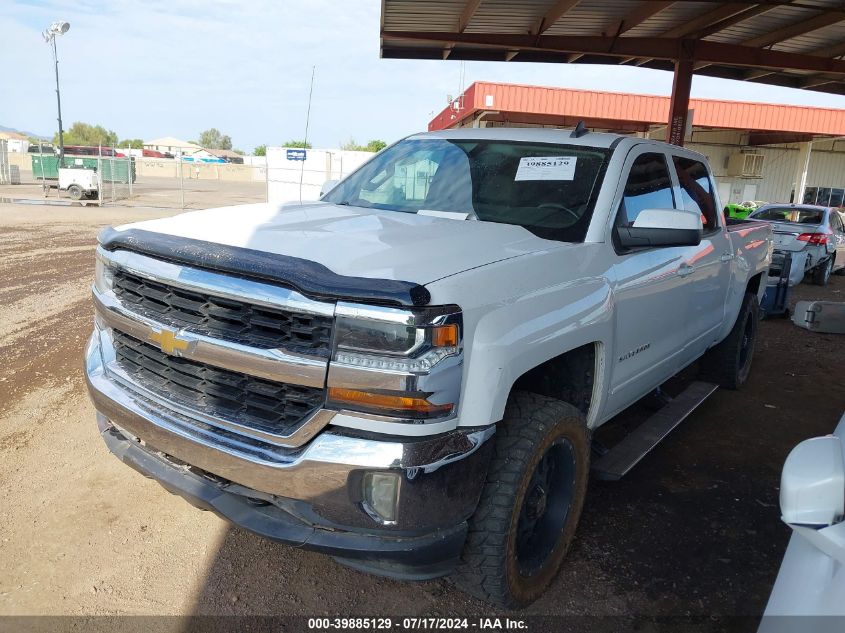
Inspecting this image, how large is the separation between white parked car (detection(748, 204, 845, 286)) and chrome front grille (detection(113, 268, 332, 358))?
37.5ft

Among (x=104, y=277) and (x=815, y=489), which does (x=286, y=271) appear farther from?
(x=815, y=489)

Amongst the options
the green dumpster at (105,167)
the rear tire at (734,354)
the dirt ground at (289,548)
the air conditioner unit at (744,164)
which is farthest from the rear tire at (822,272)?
the green dumpster at (105,167)

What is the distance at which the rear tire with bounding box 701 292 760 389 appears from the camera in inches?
207

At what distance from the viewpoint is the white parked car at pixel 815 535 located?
125 cm

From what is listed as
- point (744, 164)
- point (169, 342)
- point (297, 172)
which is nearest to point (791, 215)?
point (169, 342)

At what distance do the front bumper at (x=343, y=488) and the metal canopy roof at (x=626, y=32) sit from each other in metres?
8.92

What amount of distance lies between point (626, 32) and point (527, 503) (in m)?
11.3

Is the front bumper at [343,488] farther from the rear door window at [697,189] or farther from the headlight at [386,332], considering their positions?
the rear door window at [697,189]

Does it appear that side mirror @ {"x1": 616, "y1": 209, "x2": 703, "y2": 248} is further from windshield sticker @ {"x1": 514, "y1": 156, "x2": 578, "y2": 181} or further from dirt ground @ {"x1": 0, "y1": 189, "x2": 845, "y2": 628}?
dirt ground @ {"x1": 0, "y1": 189, "x2": 845, "y2": 628}

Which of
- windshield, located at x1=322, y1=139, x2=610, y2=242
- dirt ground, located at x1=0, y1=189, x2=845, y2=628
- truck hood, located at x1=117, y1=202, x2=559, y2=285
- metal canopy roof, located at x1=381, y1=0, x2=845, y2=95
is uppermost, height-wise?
metal canopy roof, located at x1=381, y1=0, x2=845, y2=95

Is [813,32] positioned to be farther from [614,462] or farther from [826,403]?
[614,462]

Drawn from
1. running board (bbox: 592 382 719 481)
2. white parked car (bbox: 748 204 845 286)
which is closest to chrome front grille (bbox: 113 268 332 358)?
running board (bbox: 592 382 719 481)

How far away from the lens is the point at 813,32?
10969mm

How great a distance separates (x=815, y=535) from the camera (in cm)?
127
